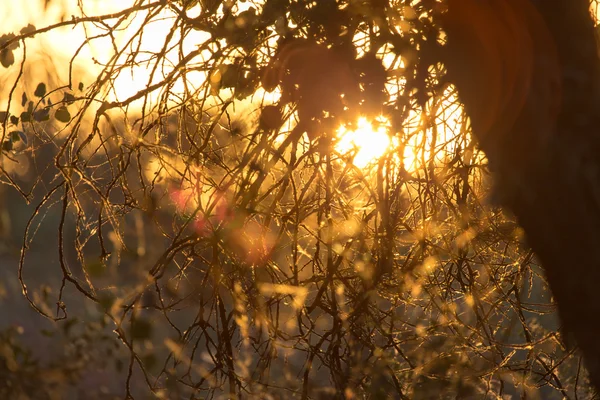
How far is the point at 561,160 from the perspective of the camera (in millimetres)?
1839

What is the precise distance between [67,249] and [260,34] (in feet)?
43.4

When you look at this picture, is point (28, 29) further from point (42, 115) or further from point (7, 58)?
point (42, 115)

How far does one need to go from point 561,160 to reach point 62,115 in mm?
1851

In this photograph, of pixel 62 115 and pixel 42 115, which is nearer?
pixel 62 115

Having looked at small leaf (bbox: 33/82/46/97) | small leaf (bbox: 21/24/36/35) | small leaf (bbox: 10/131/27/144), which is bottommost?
small leaf (bbox: 10/131/27/144)

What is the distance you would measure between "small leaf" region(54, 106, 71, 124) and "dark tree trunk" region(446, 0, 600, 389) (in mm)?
1619

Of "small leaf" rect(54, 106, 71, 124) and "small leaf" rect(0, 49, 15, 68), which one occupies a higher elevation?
"small leaf" rect(0, 49, 15, 68)

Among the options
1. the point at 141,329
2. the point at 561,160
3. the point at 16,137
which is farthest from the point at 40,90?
the point at 561,160

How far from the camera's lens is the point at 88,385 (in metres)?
8.48

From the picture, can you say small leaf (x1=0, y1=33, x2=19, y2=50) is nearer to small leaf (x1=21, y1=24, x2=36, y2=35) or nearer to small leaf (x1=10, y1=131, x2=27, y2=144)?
small leaf (x1=21, y1=24, x2=36, y2=35)

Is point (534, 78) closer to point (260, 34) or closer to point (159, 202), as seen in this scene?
point (260, 34)

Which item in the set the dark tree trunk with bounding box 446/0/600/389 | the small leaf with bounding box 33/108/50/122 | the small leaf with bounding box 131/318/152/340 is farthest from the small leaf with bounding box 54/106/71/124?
the dark tree trunk with bounding box 446/0/600/389

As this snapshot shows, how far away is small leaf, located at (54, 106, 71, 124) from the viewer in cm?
267

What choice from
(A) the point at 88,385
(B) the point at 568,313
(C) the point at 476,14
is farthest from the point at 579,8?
(A) the point at 88,385
